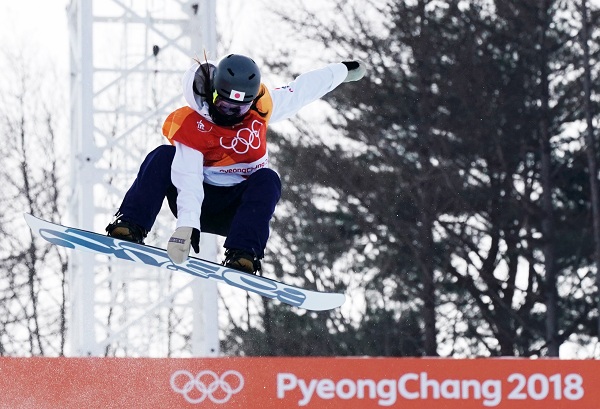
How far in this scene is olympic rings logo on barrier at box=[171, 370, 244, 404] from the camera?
687 cm

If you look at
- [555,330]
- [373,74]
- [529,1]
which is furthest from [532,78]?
[555,330]

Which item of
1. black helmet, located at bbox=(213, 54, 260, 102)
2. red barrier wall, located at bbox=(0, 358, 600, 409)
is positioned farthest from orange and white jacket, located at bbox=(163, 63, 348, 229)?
red barrier wall, located at bbox=(0, 358, 600, 409)

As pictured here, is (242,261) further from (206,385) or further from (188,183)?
→ (206,385)

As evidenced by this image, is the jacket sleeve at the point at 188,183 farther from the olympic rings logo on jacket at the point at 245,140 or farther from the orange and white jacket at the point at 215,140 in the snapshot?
the olympic rings logo on jacket at the point at 245,140

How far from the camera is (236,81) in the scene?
5.46 m

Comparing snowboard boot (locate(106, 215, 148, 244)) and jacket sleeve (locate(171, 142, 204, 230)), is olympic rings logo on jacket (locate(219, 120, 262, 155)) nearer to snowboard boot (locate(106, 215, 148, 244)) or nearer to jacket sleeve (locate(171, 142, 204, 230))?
jacket sleeve (locate(171, 142, 204, 230))

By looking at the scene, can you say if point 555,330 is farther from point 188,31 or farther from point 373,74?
point 188,31

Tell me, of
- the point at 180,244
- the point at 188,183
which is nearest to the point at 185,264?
the point at 180,244

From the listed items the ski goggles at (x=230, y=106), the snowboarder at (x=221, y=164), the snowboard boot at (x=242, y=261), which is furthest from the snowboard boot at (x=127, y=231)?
the ski goggles at (x=230, y=106)

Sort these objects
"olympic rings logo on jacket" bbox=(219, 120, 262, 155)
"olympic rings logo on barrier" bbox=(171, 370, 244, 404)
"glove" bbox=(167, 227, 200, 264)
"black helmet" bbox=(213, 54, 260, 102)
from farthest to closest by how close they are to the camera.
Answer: "olympic rings logo on barrier" bbox=(171, 370, 244, 404)
"olympic rings logo on jacket" bbox=(219, 120, 262, 155)
"glove" bbox=(167, 227, 200, 264)
"black helmet" bbox=(213, 54, 260, 102)

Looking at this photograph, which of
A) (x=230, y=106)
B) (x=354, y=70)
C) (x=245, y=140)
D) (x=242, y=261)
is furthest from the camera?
(x=354, y=70)

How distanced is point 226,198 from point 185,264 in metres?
0.36

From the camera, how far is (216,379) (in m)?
6.92

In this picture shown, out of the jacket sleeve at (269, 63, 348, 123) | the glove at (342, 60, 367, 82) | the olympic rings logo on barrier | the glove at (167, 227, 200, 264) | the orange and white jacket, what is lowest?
the olympic rings logo on barrier
